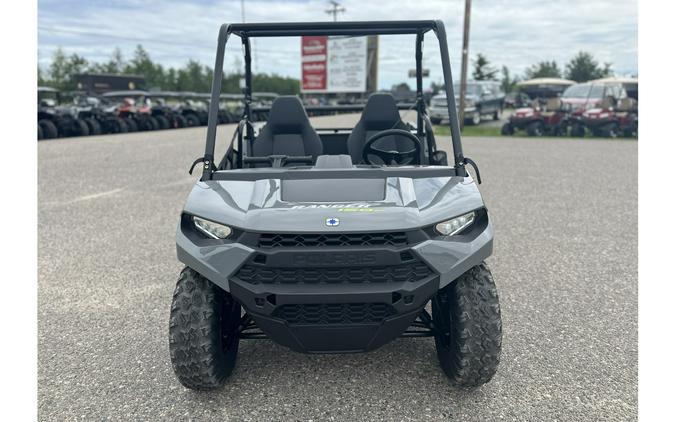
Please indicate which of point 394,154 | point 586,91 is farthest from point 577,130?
point 394,154

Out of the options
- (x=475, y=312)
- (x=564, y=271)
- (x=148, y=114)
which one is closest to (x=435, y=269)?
(x=475, y=312)

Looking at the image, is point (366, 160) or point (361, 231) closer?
point (361, 231)

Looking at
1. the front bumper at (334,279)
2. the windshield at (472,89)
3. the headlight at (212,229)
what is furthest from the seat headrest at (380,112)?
the windshield at (472,89)

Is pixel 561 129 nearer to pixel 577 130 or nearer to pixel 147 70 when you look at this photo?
pixel 577 130

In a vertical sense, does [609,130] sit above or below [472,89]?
below

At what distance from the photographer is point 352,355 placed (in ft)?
10.3

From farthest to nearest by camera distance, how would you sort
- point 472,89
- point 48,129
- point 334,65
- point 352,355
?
point 334,65
point 472,89
point 48,129
point 352,355

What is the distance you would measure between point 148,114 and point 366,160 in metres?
21.2

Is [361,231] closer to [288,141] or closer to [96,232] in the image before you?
[288,141]

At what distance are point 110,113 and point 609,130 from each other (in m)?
17.9

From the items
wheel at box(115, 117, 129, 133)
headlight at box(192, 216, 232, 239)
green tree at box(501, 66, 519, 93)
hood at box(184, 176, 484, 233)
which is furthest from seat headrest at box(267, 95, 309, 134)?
green tree at box(501, 66, 519, 93)

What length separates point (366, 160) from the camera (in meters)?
3.53

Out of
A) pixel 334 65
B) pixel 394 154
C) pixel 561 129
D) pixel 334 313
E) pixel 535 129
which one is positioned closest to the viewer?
pixel 334 313

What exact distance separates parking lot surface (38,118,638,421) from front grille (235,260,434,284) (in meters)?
0.69
